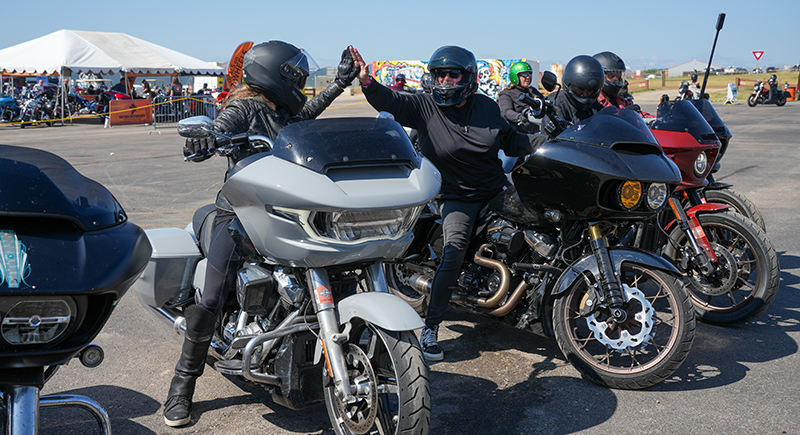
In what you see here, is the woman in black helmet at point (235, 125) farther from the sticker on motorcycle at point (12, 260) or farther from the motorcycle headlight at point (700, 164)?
the motorcycle headlight at point (700, 164)

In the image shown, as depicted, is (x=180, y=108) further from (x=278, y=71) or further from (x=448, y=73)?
(x=278, y=71)

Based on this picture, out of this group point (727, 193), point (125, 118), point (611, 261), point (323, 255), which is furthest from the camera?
point (125, 118)

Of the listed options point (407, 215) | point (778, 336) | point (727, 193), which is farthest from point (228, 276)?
point (727, 193)

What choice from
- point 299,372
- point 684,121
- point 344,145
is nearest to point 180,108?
point 684,121

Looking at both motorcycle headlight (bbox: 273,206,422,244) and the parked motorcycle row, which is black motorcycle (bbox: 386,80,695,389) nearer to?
the parked motorcycle row

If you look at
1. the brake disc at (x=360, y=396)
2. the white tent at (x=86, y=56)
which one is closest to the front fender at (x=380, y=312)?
the brake disc at (x=360, y=396)

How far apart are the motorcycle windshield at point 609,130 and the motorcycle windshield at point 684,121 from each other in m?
1.23

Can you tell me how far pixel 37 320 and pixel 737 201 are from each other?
5.38m

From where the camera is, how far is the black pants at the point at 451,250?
4152 mm

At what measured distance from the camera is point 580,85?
4590 mm

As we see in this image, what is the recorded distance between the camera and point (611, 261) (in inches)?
144

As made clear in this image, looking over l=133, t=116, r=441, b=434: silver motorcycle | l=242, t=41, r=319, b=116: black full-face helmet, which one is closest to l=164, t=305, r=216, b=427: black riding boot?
l=133, t=116, r=441, b=434: silver motorcycle

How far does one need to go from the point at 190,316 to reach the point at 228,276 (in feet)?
0.90

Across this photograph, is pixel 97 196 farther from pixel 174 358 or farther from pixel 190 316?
pixel 174 358
